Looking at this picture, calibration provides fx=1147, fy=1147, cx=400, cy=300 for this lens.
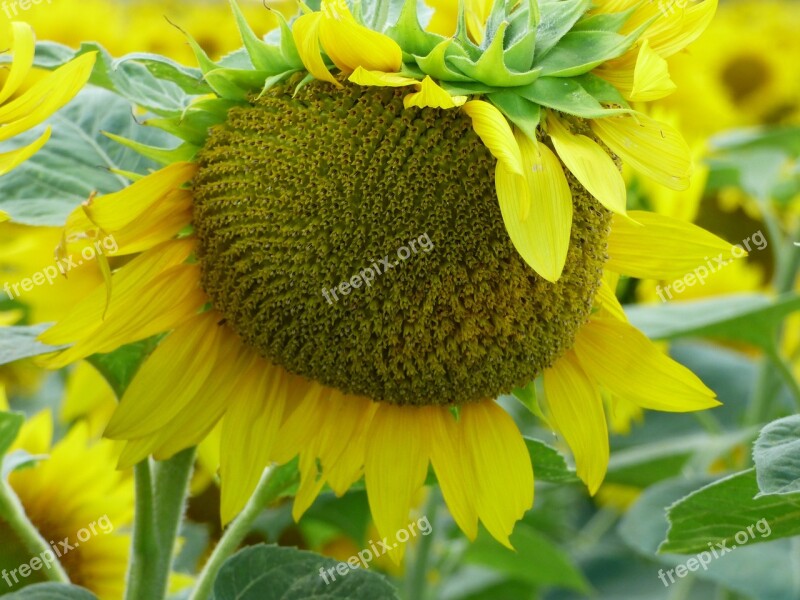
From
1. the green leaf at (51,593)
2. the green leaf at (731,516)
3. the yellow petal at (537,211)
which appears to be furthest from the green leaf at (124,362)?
the green leaf at (731,516)

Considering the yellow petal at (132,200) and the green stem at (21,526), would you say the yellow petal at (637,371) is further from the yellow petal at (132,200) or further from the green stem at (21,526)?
the green stem at (21,526)

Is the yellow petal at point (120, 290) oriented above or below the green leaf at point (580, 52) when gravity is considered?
below

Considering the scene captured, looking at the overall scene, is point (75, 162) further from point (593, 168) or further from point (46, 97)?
point (593, 168)

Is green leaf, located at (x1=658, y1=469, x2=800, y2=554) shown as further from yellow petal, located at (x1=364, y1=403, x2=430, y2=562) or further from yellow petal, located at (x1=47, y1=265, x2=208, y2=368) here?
yellow petal, located at (x1=47, y1=265, x2=208, y2=368)

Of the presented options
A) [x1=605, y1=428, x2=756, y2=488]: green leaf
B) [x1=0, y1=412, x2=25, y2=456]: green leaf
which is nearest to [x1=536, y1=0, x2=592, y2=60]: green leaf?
[x1=0, y1=412, x2=25, y2=456]: green leaf

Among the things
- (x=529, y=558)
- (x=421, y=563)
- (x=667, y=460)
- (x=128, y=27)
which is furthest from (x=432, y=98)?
(x=128, y=27)
